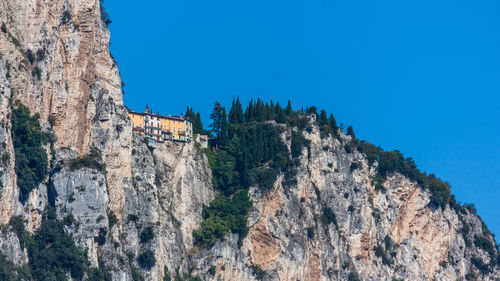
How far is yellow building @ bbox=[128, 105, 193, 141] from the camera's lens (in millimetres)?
120000

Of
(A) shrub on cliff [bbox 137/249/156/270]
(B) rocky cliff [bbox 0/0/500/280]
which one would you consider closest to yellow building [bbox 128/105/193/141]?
(B) rocky cliff [bbox 0/0/500/280]

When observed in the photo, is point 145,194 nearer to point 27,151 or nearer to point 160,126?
point 160,126

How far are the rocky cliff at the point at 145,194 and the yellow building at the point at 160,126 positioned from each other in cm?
166

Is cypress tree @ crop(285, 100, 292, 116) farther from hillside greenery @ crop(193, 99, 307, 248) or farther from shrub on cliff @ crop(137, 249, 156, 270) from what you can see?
shrub on cliff @ crop(137, 249, 156, 270)

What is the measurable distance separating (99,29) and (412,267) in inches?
1867

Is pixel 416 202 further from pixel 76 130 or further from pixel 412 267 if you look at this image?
pixel 76 130

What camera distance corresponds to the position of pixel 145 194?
11069cm

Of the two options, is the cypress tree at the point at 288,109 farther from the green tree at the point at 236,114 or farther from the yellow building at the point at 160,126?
the yellow building at the point at 160,126

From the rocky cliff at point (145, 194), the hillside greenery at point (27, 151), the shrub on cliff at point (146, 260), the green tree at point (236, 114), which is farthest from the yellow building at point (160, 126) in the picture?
the hillside greenery at point (27, 151)

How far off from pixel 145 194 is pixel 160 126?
1281 cm

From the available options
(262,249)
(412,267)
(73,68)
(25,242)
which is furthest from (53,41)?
(412,267)

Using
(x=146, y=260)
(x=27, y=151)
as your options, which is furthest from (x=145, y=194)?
(x=27, y=151)

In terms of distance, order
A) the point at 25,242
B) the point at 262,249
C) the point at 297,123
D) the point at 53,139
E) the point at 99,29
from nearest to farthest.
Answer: the point at 25,242 → the point at 53,139 → the point at 99,29 → the point at 262,249 → the point at 297,123

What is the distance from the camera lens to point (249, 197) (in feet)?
398
